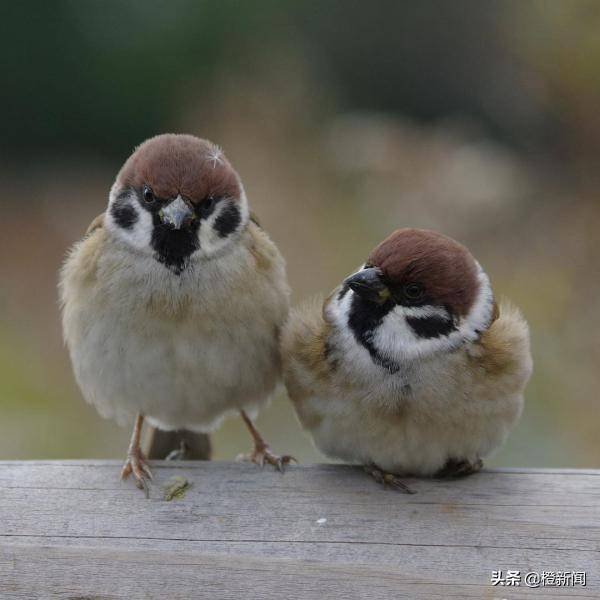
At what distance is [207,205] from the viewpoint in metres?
2.56

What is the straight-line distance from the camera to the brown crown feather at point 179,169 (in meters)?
2.49

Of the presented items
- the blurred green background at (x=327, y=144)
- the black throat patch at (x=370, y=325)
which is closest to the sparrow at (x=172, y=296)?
the black throat patch at (x=370, y=325)

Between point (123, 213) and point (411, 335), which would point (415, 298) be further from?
point (123, 213)

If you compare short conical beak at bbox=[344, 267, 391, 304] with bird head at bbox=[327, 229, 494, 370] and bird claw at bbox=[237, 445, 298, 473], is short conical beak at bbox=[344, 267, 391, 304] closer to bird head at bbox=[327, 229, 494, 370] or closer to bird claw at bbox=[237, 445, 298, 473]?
bird head at bbox=[327, 229, 494, 370]

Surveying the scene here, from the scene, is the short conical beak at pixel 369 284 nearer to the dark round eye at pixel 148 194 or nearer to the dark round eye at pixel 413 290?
the dark round eye at pixel 413 290

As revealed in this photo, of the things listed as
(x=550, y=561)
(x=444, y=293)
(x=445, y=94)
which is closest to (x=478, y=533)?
(x=550, y=561)

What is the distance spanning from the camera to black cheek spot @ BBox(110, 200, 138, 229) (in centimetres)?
262

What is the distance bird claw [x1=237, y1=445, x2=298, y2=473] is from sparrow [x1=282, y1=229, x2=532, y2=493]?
120 mm

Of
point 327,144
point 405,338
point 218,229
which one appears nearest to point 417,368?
point 405,338

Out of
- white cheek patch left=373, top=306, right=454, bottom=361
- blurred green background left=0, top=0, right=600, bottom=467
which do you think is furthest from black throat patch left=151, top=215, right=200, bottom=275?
blurred green background left=0, top=0, right=600, bottom=467

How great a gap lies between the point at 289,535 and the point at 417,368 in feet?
1.64

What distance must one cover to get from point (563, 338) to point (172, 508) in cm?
182

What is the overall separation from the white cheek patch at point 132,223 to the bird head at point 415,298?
0.50m

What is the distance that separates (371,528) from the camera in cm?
224
